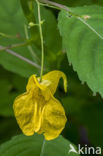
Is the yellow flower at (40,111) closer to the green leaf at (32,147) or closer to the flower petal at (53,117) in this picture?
the flower petal at (53,117)

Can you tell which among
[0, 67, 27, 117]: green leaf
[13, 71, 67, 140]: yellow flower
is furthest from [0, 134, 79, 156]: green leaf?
[0, 67, 27, 117]: green leaf

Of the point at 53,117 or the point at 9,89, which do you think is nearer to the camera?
the point at 53,117

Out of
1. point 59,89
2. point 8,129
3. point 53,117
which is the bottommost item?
point 8,129

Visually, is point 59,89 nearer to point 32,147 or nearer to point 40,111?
point 32,147

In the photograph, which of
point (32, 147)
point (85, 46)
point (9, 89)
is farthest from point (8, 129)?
point (85, 46)

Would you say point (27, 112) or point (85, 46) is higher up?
point (85, 46)

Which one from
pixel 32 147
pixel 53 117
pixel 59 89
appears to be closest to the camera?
pixel 53 117

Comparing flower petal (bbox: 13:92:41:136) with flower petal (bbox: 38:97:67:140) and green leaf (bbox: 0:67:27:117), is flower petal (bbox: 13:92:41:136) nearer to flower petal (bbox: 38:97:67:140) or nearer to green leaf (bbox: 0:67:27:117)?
flower petal (bbox: 38:97:67:140)

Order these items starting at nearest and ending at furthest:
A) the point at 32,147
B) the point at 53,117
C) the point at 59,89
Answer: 1. the point at 53,117
2. the point at 32,147
3. the point at 59,89
